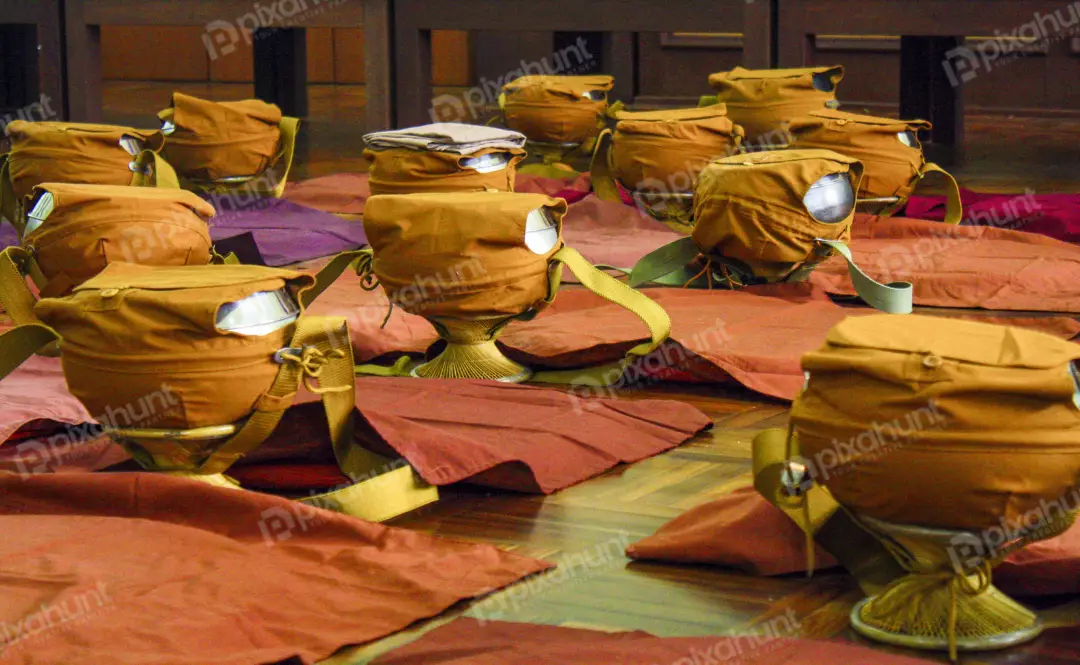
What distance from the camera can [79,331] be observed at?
2105 millimetres

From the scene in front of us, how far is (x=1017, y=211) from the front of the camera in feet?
14.4

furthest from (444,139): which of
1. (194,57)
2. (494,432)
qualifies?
(194,57)

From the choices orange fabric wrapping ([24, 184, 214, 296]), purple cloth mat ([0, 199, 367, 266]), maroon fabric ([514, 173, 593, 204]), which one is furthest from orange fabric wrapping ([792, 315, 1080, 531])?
maroon fabric ([514, 173, 593, 204])

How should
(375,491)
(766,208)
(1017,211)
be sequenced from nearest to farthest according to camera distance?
1. (375,491)
2. (766,208)
3. (1017,211)

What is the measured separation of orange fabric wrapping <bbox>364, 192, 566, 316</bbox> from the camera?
9.01ft

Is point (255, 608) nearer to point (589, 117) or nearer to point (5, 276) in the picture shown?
point (5, 276)

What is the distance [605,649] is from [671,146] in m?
2.72

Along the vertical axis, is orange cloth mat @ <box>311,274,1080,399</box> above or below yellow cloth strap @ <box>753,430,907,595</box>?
below

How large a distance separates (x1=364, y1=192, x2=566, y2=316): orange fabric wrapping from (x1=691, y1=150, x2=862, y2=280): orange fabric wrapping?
61 cm

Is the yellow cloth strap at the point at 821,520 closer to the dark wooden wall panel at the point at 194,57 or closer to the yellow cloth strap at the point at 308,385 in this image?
the yellow cloth strap at the point at 308,385

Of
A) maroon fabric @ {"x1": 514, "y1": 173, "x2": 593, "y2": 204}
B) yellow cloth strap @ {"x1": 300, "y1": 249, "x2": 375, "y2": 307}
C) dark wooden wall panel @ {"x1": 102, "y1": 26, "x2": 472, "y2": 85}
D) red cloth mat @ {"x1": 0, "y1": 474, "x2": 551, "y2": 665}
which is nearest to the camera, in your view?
red cloth mat @ {"x1": 0, "y1": 474, "x2": 551, "y2": 665}

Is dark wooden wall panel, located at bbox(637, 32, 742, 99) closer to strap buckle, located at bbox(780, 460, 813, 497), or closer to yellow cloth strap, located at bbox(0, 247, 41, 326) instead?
yellow cloth strap, located at bbox(0, 247, 41, 326)

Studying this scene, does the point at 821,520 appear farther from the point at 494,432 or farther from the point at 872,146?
the point at 872,146

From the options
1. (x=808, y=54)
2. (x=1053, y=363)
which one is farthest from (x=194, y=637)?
(x=808, y=54)
